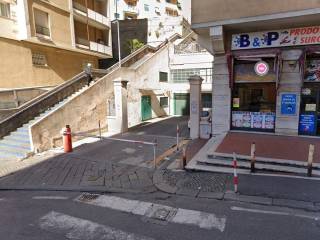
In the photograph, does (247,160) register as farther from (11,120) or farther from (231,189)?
(11,120)

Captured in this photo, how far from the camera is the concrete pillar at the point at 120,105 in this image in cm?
1387

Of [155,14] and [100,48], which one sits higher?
[155,14]

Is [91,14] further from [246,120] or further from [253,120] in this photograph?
[253,120]

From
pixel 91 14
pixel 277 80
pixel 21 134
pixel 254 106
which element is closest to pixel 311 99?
pixel 277 80

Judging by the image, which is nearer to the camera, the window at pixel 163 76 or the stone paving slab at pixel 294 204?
the stone paving slab at pixel 294 204

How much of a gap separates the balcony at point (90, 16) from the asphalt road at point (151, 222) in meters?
18.4

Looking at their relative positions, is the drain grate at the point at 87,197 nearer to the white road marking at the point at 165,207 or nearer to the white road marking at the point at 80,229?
the white road marking at the point at 165,207

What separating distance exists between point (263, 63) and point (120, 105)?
8015mm

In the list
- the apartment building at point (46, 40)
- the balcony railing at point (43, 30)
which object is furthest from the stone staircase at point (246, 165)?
the balcony railing at point (43, 30)

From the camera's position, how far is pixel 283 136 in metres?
10.1

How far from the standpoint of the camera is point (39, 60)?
17.2m

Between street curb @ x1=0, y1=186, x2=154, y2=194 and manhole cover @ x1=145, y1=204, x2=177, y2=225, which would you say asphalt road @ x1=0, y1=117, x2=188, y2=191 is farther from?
manhole cover @ x1=145, y1=204, x2=177, y2=225

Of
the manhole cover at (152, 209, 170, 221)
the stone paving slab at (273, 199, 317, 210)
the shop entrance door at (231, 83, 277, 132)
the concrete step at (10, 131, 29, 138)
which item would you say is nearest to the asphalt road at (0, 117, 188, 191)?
the manhole cover at (152, 209, 170, 221)

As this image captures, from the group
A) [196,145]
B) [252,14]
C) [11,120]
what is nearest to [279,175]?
[196,145]
